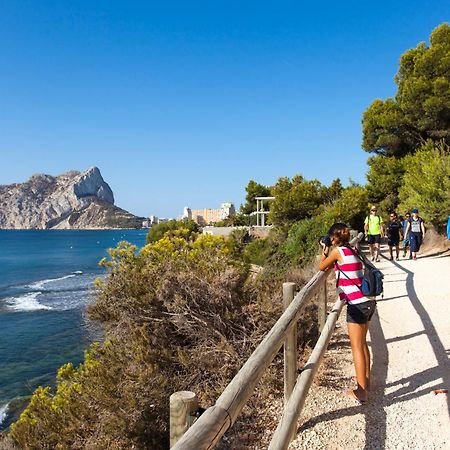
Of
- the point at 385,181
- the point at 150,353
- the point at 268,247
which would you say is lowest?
the point at 150,353

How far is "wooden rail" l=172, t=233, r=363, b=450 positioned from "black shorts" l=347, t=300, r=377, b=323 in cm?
39

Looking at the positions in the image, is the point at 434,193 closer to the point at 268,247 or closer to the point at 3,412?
the point at 268,247

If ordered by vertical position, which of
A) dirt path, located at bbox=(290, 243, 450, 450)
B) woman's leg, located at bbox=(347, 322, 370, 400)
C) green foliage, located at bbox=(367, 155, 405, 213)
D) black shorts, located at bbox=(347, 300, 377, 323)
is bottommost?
dirt path, located at bbox=(290, 243, 450, 450)

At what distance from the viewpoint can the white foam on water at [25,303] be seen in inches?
1098

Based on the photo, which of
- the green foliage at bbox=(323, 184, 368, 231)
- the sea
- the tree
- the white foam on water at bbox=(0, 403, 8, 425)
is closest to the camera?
the white foam on water at bbox=(0, 403, 8, 425)

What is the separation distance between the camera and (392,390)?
14.5 feet

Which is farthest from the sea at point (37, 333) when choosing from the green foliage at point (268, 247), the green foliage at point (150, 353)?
the green foliage at point (268, 247)

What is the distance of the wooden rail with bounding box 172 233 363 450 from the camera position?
5.61ft

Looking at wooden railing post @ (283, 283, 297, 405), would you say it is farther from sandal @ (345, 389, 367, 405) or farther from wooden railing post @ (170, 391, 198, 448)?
wooden railing post @ (170, 391, 198, 448)

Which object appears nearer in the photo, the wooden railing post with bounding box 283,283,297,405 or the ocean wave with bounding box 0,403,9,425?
the wooden railing post with bounding box 283,283,297,405

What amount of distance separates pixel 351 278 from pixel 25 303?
29961mm

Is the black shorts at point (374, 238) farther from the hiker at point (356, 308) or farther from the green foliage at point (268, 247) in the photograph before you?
the green foliage at point (268, 247)

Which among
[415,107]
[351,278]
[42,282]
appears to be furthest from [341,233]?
→ [42,282]

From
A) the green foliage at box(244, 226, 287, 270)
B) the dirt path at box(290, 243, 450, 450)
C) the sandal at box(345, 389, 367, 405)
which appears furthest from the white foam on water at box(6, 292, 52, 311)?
the sandal at box(345, 389, 367, 405)
